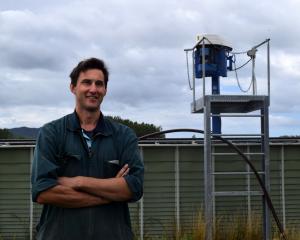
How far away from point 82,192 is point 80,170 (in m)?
0.13

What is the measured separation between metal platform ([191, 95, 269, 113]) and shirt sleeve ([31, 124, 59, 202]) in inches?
172

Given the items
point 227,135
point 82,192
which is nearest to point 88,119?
point 82,192

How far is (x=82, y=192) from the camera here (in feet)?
9.06

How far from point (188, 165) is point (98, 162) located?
21.4 feet

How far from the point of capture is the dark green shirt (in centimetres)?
279

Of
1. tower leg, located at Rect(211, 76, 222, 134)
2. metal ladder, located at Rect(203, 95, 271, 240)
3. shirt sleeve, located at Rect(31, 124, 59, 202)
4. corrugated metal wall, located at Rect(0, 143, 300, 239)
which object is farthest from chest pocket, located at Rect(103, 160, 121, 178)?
corrugated metal wall, located at Rect(0, 143, 300, 239)

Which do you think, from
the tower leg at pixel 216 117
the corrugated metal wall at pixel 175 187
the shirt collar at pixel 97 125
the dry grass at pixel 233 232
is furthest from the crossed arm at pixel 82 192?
the corrugated metal wall at pixel 175 187

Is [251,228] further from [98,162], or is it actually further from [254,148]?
[98,162]

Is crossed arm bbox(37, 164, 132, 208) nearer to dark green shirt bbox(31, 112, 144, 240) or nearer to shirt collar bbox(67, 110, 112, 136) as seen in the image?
dark green shirt bbox(31, 112, 144, 240)

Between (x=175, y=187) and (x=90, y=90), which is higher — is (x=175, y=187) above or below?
below

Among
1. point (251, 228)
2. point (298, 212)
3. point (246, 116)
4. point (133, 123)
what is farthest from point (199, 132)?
point (133, 123)

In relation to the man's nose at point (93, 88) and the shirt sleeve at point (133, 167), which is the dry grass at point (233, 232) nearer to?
the shirt sleeve at point (133, 167)

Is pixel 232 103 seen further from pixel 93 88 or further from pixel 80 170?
pixel 80 170

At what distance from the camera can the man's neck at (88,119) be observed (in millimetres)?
2941
